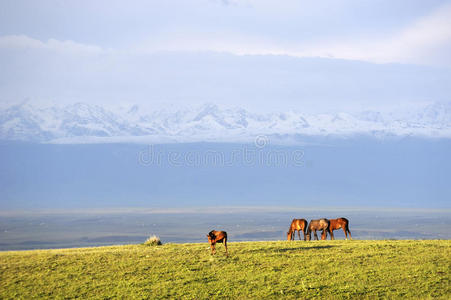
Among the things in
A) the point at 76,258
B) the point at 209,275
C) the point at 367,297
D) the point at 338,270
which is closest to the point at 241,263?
the point at 209,275

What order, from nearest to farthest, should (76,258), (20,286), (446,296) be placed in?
1. (446,296)
2. (20,286)
3. (76,258)

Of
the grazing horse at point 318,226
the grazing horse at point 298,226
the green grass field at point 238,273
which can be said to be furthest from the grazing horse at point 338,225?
the green grass field at point 238,273

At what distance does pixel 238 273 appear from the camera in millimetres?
26047

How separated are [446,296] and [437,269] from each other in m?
4.40

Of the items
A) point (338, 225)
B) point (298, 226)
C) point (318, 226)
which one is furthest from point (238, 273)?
point (338, 225)

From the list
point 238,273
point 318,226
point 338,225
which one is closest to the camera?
point 238,273

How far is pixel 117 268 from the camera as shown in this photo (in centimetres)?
2758

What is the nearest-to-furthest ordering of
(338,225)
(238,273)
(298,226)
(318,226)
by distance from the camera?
(238,273) → (318,226) → (298,226) → (338,225)

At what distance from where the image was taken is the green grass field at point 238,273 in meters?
23.4

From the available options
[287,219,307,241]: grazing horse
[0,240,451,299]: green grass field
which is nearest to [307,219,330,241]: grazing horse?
[287,219,307,241]: grazing horse

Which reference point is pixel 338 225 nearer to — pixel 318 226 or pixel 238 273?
pixel 318 226

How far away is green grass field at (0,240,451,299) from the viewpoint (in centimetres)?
2344

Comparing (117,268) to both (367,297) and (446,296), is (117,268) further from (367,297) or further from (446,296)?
(446,296)

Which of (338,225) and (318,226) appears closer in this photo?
Answer: (318,226)
